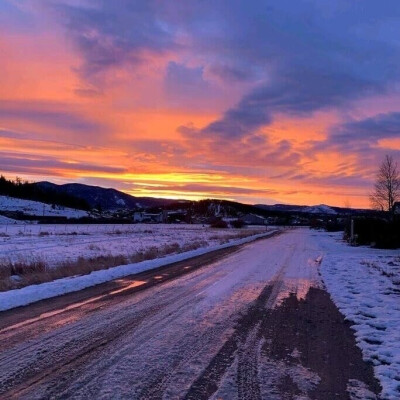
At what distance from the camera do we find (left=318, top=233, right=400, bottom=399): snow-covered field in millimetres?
5867

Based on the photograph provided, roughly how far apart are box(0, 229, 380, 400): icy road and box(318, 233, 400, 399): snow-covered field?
0.70 ft

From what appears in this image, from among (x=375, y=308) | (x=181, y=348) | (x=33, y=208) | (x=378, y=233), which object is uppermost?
(x=378, y=233)

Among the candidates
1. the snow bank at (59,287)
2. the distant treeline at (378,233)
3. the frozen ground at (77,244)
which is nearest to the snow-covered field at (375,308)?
the snow bank at (59,287)

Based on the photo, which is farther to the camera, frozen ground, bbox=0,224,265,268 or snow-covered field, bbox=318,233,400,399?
frozen ground, bbox=0,224,265,268

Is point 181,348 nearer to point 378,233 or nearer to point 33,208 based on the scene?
point 378,233

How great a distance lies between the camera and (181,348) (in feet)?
21.1

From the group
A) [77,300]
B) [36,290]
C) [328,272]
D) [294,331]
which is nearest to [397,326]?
[294,331]

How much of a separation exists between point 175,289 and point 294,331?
487 centimetres

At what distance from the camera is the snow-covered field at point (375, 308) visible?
587 cm

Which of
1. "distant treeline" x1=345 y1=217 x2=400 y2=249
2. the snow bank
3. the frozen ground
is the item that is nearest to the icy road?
the snow bank

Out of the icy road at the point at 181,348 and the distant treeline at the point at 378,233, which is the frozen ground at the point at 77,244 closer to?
the icy road at the point at 181,348

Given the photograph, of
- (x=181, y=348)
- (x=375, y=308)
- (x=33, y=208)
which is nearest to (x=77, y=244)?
(x=375, y=308)

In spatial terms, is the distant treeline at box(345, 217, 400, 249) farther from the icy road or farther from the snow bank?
the icy road

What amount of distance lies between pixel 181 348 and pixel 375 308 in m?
5.25
